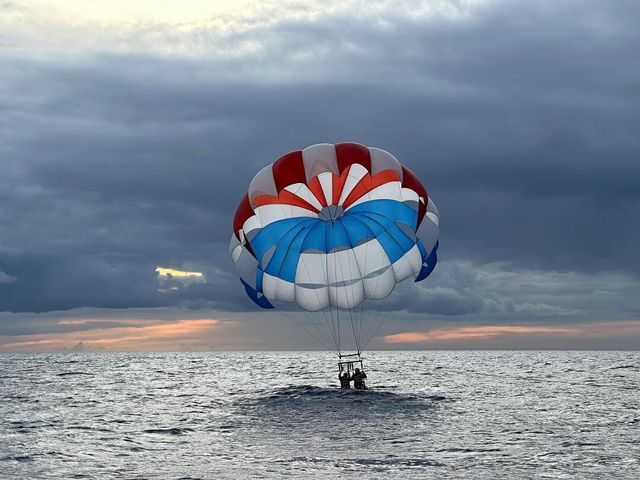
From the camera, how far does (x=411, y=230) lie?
4488 cm

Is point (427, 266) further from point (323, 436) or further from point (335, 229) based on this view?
point (323, 436)

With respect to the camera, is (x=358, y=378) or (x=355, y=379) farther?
(x=358, y=378)

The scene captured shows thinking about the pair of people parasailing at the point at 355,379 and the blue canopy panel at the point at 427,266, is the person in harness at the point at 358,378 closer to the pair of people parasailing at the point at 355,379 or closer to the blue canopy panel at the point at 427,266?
the pair of people parasailing at the point at 355,379

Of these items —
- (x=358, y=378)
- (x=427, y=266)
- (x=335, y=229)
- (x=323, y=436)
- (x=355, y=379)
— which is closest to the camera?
(x=323, y=436)

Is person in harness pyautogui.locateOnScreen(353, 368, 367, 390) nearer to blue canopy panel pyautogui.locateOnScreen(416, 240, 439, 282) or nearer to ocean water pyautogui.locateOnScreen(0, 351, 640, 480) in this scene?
ocean water pyautogui.locateOnScreen(0, 351, 640, 480)

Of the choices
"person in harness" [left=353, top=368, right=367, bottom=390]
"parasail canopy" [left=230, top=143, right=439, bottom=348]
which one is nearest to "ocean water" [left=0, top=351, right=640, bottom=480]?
"person in harness" [left=353, top=368, right=367, bottom=390]

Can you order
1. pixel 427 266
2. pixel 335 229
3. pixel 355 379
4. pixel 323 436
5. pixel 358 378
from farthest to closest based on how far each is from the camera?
pixel 358 378 → pixel 355 379 → pixel 427 266 → pixel 335 229 → pixel 323 436

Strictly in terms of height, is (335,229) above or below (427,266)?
above

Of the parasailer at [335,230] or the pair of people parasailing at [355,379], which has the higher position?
the parasailer at [335,230]

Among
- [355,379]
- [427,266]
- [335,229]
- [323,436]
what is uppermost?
[335,229]

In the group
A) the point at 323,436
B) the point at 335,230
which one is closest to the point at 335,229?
the point at 335,230

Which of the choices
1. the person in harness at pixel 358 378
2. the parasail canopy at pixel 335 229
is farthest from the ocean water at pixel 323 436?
the parasail canopy at pixel 335 229

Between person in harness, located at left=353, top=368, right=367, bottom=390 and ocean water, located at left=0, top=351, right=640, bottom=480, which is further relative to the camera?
person in harness, located at left=353, top=368, right=367, bottom=390

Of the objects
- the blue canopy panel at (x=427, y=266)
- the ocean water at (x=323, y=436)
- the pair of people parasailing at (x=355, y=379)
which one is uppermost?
the blue canopy panel at (x=427, y=266)
